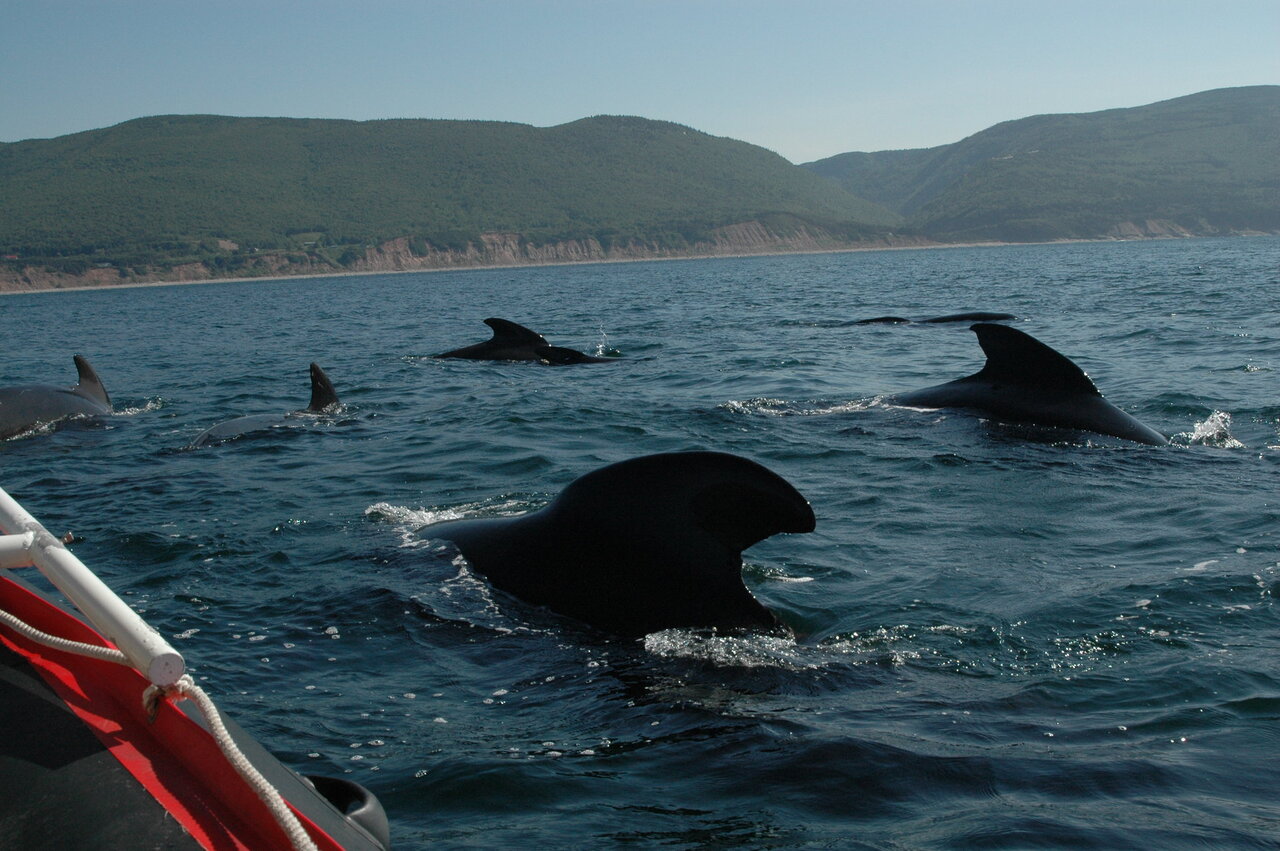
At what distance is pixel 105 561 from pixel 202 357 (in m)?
22.9

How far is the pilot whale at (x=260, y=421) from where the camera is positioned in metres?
14.3

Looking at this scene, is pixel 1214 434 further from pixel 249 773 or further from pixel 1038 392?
pixel 249 773

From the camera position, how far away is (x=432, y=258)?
17425cm

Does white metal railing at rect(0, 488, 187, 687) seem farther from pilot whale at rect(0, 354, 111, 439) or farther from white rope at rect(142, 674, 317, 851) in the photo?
pilot whale at rect(0, 354, 111, 439)

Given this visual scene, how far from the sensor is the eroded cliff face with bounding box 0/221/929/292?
13625 centimetres

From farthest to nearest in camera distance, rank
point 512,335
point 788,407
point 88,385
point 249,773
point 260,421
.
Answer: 1. point 512,335
2. point 88,385
3. point 788,407
4. point 260,421
5. point 249,773

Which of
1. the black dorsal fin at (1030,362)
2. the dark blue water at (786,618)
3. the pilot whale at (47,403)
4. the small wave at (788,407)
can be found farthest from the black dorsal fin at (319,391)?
the black dorsal fin at (1030,362)

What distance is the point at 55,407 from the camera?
16.1 meters

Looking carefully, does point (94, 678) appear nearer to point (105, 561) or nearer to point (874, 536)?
point (105, 561)

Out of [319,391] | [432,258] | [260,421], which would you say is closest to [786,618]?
[260,421]

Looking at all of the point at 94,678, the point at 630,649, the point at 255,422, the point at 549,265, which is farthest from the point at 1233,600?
the point at 549,265

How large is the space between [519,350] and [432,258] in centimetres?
15484

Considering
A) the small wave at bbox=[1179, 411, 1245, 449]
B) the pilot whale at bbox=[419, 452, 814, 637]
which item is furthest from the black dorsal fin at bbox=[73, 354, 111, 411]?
the small wave at bbox=[1179, 411, 1245, 449]

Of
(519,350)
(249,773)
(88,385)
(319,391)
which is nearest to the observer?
(249,773)
